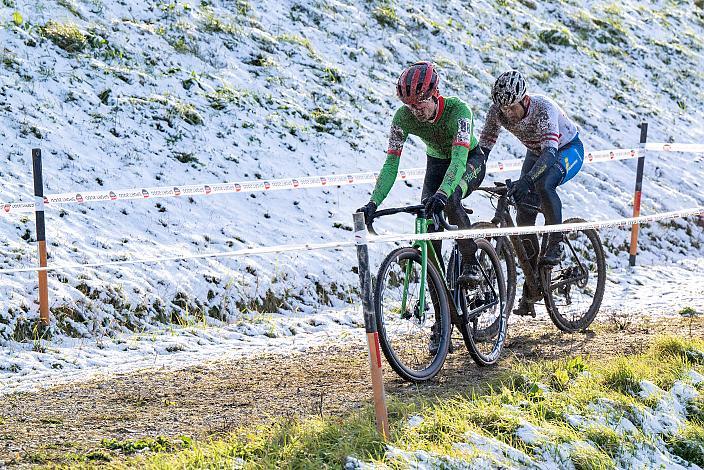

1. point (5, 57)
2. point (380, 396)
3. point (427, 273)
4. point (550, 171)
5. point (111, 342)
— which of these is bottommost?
point (111, 342)

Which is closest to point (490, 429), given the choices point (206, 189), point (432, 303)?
point (432, 303)

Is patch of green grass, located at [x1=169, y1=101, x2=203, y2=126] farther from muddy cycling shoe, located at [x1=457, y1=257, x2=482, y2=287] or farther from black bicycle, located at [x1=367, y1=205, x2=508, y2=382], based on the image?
A: muddy cycling shoe, located at [x1=457, y1=257, x2=482, y2=287]

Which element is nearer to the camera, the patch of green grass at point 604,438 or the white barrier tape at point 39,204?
the patch of green grass at point 604,438

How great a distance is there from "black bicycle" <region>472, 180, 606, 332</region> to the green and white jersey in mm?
829

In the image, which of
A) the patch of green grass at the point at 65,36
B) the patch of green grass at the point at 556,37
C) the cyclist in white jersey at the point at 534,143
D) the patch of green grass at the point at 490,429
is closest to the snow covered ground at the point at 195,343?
the cyclist in white jersey at the point at 534,143

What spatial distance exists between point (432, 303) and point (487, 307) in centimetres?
62

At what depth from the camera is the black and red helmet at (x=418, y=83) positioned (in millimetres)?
6312

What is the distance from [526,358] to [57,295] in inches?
174

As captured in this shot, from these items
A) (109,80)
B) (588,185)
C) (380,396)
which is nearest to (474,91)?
(588,185)

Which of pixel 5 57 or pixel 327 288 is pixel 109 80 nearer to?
pixel 5 57

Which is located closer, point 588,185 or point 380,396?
point 380,396

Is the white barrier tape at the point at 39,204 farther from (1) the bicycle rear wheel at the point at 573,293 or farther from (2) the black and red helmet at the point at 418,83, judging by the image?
(1) the bicycle rear wheel at the point at 573,293

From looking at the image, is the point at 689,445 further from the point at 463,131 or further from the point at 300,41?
the point at 300,41

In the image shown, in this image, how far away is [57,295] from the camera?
8.40 m
